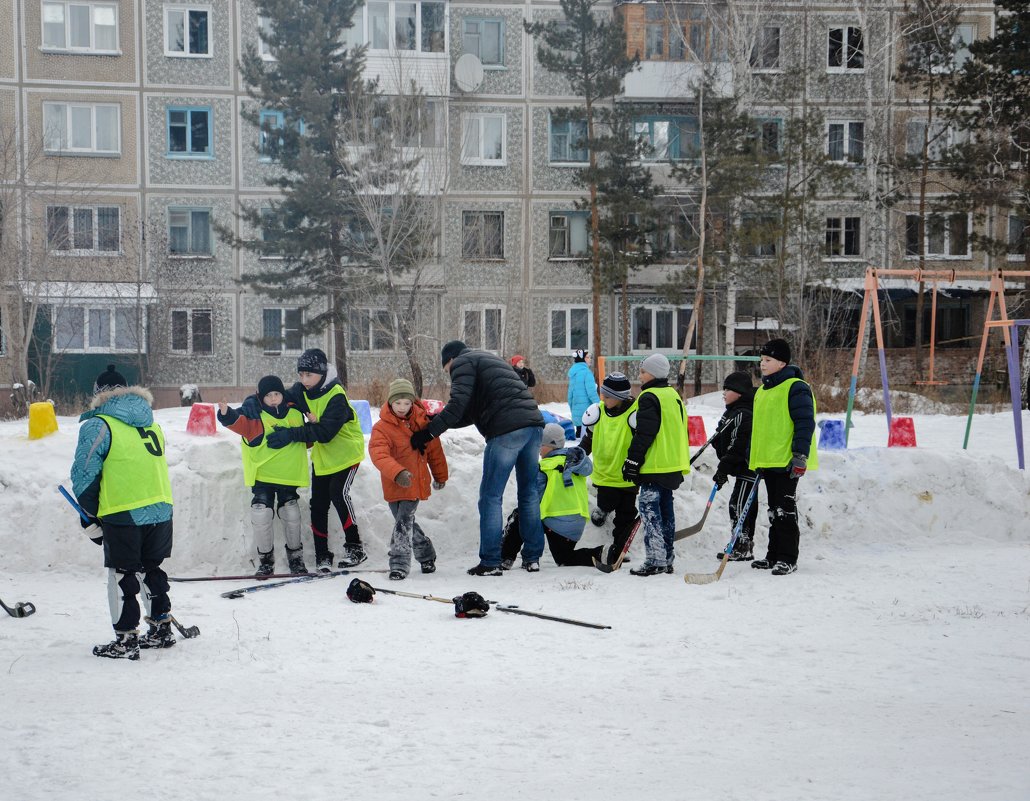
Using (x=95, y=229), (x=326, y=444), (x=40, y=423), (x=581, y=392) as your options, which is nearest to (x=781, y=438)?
(x=326, y=444)

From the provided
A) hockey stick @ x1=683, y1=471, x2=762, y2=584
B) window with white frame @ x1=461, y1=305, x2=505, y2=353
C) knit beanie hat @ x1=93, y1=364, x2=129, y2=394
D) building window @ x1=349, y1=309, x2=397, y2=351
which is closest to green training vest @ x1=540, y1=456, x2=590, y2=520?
hockey stick @ x1=683, y1=471, x2=762, y2=584

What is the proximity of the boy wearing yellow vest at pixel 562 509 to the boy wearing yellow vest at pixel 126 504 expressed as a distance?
358 centimetres

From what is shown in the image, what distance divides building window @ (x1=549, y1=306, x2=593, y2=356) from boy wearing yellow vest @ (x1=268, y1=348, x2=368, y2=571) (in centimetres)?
2802

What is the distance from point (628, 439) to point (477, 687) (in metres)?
4.14

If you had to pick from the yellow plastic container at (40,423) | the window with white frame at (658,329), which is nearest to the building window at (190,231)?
the window with white frame at (658,329)

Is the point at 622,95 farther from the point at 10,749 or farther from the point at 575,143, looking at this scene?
the point at 10,749

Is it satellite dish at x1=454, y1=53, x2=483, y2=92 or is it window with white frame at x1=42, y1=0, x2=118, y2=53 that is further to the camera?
satellite dish at x1=454, y1=53, x2=483, y2=92

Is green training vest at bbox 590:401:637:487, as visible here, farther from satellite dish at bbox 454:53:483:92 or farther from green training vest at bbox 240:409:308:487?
satellite dish at bbox 454:53:483:92

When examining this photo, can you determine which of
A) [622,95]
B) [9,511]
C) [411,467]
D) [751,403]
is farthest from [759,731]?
[622,95]

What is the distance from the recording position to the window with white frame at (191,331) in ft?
114

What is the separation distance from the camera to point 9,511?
9.76 m

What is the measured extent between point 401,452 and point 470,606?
6.86 ft

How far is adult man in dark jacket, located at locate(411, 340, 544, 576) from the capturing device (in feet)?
30.6

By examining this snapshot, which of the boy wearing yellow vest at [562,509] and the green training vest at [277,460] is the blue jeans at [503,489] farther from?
the green training vest at [277,460]
